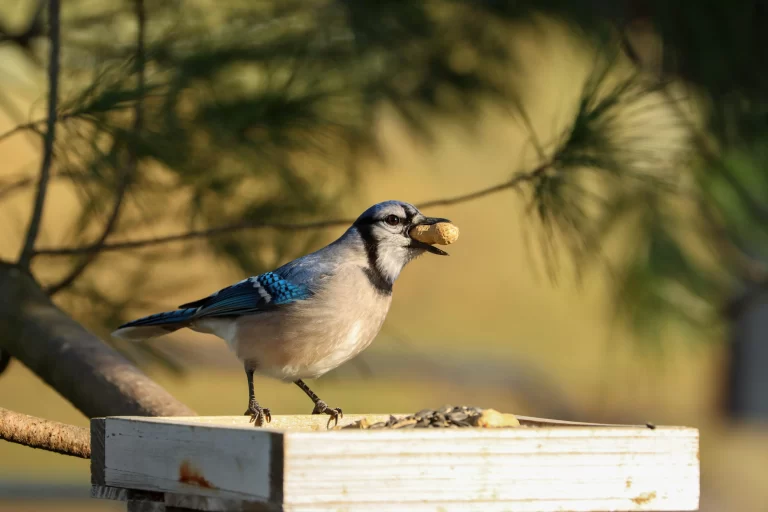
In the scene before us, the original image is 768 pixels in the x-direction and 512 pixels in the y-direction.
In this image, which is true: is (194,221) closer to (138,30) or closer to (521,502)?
(138,30)

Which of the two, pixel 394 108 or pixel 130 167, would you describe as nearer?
pixel 130 167

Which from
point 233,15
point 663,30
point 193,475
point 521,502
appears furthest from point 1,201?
point 663,30

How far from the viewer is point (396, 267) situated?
1615 mm

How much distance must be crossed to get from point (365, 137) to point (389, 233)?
0.67 m

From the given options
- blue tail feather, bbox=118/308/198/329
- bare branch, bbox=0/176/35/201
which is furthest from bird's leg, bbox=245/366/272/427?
bare branch, bbox=0/176/35/201

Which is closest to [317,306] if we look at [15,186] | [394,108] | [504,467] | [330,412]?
[330,412]

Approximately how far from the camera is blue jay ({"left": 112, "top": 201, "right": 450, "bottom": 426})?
151 cm

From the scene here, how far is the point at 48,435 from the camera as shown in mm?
1429

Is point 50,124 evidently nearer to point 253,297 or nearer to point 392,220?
point 253,297

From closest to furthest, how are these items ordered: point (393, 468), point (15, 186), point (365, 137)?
point (393, 468) < point (15, 186) < point (365, 137)

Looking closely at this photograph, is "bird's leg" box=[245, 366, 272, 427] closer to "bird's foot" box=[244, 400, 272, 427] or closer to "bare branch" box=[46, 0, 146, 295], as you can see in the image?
"bird's foot" box=[244, 400, 272, 427]

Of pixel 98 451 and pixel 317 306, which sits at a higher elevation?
pixel 317 306

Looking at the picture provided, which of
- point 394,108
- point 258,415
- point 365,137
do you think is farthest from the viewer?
point 394,108

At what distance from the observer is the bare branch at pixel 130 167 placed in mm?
1580
